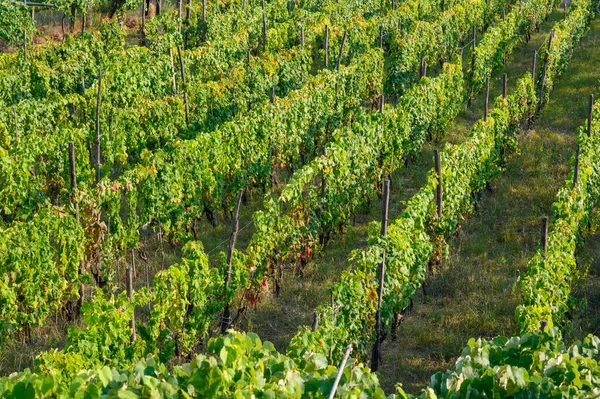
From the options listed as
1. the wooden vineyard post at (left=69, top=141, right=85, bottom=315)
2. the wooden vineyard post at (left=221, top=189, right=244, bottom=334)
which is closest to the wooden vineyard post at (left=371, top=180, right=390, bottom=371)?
the wooden vineyard post at (left=221, top=189, right=244, bottom=334)

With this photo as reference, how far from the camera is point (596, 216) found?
37.4ft

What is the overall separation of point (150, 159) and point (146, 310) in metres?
2.11

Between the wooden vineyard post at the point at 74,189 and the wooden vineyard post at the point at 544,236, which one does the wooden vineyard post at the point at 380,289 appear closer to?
the wooden vineyard post at the point at 544,236

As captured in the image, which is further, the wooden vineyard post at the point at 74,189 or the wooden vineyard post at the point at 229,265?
the wooden vineyard post at the point at 74,189

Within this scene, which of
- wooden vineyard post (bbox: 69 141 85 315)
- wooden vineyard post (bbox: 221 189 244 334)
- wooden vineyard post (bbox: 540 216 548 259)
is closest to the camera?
wooden vineyard post (bbox: 540 216 548 259)

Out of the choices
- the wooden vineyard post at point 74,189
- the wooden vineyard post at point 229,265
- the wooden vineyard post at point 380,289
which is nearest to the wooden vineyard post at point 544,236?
the wooden vineyard post at point 380,289

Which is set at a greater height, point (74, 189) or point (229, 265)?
point (74, 189)

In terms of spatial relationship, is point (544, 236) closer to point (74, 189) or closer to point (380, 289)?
point (380, 289)

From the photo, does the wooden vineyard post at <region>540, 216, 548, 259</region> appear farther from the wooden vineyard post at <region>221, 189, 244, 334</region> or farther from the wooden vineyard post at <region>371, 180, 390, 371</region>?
the wooden vineyard post at <region>221, 189, 244, 334</region>

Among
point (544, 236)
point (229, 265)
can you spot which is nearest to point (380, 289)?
point (229, 265)

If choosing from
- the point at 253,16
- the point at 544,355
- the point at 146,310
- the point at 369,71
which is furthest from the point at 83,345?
the point at 253,16

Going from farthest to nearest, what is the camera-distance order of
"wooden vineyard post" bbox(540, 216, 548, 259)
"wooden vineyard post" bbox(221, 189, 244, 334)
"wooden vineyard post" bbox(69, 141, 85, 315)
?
1. "wooden vineyard post" bbox(69, 141, 85, 315)
2. "wooden vineyard post" bbox(221, 189, 244, 334)
3. "wooden vineyard post" bbox(540, 216, 548, 259)

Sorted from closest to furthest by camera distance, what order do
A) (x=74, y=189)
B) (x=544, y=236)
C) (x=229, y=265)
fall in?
1. (x=544, y=236)
2. (x=229, y=265)
3. (x=74, y=189)

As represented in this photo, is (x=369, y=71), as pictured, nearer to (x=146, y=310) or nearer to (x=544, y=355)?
(x=146, y=310)
